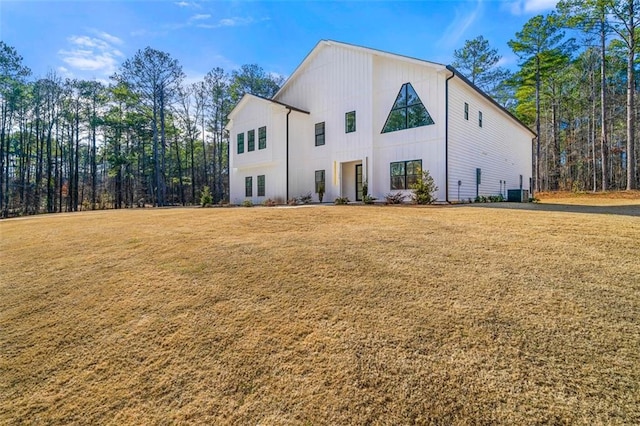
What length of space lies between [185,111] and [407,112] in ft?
95.6

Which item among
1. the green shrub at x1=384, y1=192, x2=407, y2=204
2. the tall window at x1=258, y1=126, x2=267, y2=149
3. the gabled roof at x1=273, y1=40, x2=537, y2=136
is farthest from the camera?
the tall window at x1=258, y1=126, x2=267, y2=149

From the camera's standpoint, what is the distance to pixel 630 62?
17.6m

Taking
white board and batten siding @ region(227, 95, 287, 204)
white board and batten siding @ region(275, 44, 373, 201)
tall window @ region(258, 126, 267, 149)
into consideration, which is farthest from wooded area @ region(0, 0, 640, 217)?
white board and batten siding @ region(275, 44, 373, 201)

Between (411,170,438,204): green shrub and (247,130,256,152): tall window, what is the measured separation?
35.3 ft

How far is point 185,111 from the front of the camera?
34438mm

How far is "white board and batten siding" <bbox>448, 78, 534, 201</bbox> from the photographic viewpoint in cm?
1338

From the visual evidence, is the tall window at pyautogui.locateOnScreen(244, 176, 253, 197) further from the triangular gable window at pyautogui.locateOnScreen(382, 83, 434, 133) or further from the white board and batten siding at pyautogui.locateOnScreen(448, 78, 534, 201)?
the white board and batten siding at pyautogui.locateOnScreen(448, 78, 534, 201)

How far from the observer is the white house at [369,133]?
13.2 m

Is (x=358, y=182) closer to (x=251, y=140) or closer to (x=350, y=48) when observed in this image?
(x=350, y=48)

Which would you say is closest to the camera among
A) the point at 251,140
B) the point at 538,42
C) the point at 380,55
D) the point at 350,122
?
the point at 380,55

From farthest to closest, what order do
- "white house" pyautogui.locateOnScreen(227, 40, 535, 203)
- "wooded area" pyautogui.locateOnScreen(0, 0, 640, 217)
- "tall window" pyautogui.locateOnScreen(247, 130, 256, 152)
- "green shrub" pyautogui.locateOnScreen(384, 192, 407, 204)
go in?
"wooded area" pyautogui.locateOnScreen(0, 0, 640, 217)
"tall window" pyautogui.locateOnScreen(247, 130, 256, 152)
"white house" pyautogui.locateOnScreen(227, 40, 535, 203)
"green shrub" pyautogui.locateOnScreen(384, 192, 407, 204)

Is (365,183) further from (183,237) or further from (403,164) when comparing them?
(183,237)

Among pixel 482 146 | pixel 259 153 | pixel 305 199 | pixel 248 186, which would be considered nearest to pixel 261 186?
pixel 248 186

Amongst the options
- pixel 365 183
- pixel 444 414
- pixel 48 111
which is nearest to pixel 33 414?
pixel 444 414
